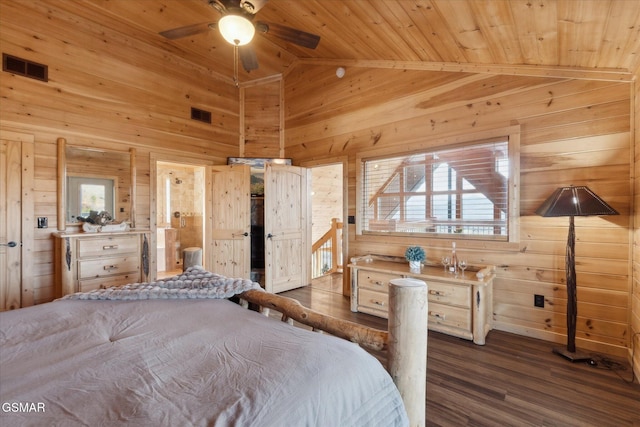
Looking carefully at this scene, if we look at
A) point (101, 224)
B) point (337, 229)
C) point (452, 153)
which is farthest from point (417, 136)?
point (101, 224)

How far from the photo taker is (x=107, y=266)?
3393 millimetres

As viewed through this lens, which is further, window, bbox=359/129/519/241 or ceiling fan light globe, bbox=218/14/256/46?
window, bbox=359/129/519/241

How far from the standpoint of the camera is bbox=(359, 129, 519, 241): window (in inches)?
121

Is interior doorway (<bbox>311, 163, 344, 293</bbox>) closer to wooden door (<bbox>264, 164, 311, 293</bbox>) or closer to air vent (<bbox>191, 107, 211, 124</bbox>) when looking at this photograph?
wooden door (<bbox>264, 164, 311, 293</bbox>)

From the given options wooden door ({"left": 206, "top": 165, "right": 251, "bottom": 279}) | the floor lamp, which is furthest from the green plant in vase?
wooden door ({"left": 206, "top": 165, "right": 251, "bottom": 279})

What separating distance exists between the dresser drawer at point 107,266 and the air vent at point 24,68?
7.00 ft

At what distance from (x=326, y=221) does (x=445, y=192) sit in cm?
452

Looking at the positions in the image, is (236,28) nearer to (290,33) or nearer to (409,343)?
(290,33)

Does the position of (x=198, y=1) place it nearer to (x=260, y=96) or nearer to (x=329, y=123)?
(x=260, y=96)

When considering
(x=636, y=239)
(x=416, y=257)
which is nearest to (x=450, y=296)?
(x=416, y=257)

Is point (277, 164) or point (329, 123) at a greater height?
point (329, 123)

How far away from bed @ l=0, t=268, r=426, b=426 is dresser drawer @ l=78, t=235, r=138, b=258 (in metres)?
2.06

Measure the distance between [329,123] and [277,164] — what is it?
1038 millimetres

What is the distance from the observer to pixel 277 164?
466 centimetres
